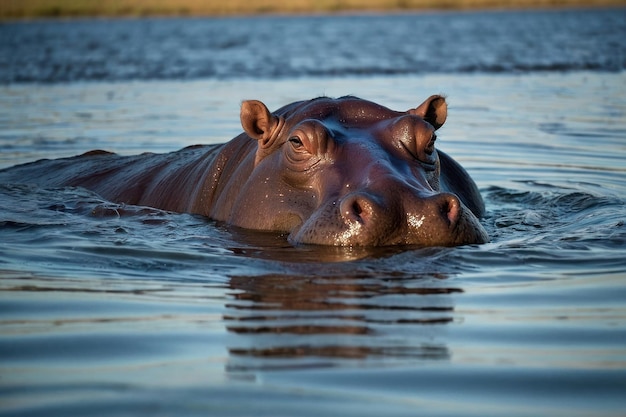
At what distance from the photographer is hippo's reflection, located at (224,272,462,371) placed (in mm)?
3906

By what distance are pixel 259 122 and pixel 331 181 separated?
0.96m

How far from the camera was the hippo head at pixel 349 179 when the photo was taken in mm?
5508

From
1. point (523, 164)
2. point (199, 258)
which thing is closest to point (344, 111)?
point (199, 258)

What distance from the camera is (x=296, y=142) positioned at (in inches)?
245

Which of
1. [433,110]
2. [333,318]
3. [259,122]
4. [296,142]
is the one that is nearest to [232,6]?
[433,110]

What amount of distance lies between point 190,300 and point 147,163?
3.65 metres

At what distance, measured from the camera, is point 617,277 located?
531 centimetres

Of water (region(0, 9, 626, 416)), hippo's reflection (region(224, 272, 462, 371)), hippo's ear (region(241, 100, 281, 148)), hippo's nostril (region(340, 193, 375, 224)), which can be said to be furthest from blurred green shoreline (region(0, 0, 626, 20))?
hippo's reflection (region(224, 272, 462, 371))

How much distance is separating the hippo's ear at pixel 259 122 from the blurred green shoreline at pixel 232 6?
54043 millimetres

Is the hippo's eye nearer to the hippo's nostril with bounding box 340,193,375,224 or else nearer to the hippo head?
the hippo head

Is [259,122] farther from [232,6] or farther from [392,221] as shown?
[232,6]

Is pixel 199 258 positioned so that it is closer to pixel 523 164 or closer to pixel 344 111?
pixel 344 111

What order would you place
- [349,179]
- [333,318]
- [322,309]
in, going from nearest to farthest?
[333,318] → [322,309] → [349,179]

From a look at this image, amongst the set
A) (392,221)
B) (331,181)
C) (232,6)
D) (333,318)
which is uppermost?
(232,6)
